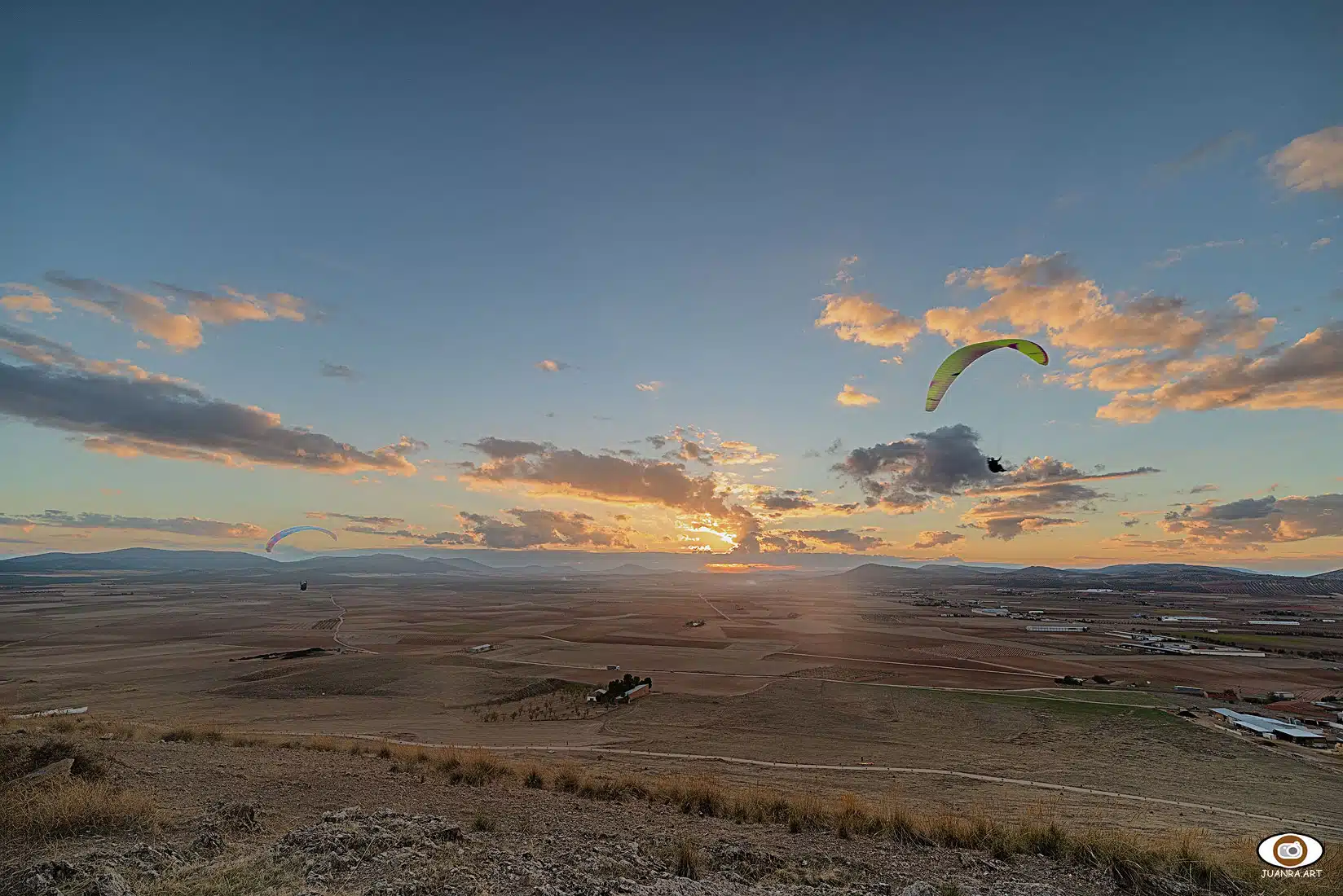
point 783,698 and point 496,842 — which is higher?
point 496,842

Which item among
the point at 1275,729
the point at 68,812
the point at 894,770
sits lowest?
the point at 1275,729

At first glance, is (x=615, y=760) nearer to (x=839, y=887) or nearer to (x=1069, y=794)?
(x=839, y=887)

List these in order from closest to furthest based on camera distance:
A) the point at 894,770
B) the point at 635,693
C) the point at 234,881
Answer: the point at 234,881 < the point at 894,770 < the point at 635,693

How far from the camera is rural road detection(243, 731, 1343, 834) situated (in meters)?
A: 20.3

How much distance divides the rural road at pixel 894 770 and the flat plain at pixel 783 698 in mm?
233

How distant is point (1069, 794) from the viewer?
71.7 feet

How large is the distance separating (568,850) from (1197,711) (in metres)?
44.7

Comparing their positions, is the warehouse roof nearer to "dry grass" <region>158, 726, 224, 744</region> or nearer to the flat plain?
the flat plain

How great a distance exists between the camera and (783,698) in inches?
1559

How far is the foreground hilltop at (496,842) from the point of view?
33.3 feet

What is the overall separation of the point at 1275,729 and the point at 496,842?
4344 cm

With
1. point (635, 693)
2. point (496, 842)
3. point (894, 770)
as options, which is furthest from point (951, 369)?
point (635, 693)

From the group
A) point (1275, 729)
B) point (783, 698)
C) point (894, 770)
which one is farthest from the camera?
point (783, 698)

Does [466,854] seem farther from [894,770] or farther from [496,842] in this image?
[894,770]
